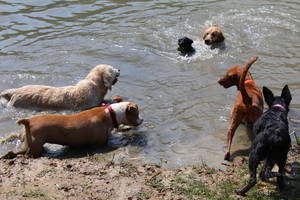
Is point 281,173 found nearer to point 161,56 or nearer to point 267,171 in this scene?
point 267,171

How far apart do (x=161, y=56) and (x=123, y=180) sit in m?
5.64

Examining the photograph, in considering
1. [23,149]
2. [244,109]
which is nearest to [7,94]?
[23,149]

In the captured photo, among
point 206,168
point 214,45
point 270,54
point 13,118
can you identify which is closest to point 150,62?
point 214,45

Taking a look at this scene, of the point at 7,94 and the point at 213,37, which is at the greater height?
the point at 213,37

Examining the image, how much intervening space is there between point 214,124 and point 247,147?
88 cm

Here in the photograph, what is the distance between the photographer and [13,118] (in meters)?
7.97

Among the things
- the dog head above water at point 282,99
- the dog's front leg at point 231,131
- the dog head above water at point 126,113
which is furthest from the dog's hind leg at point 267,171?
the dog head above water at point 126,113

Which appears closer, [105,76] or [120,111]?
[120,111]

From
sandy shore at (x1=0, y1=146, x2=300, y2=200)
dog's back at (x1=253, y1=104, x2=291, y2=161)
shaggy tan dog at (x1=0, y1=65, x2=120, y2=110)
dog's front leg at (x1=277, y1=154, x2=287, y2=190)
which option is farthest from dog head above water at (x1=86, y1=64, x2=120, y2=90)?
dog's front leg at (x1=277, y1=154, x2=287, y2=190)

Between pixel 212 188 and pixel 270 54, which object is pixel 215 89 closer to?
pixel 270 54

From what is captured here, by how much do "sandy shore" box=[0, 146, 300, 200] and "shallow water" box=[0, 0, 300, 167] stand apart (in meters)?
0.57

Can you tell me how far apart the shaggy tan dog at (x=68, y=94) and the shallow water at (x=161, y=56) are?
0.81 feet

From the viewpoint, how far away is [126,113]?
7180 millimetres

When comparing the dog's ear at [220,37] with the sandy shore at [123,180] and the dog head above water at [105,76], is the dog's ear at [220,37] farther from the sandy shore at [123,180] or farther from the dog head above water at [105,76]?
the sandy shore at [123,180]
